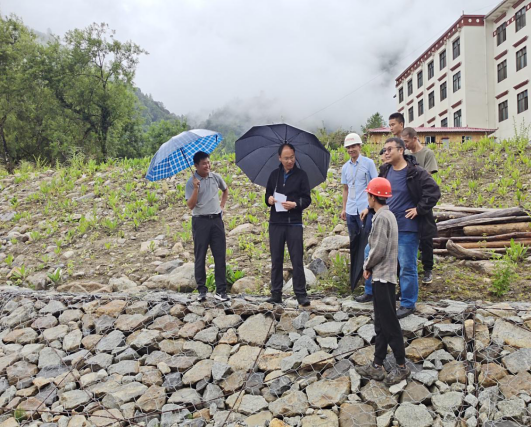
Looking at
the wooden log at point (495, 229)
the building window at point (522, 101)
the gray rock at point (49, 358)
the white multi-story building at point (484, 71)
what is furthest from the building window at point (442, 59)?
the gray rock at point (49, 358)

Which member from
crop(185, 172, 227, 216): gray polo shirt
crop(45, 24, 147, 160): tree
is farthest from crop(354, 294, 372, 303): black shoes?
crop(45, 24, 147, 160): tree

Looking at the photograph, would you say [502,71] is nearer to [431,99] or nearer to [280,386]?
[431,99]

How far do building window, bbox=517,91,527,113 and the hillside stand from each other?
16.6m

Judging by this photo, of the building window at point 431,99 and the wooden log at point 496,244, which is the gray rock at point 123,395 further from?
the building window at point 431,99

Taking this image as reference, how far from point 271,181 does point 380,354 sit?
2197mm

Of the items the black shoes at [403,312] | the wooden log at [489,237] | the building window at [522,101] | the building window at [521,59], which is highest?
the building window at [521,59]

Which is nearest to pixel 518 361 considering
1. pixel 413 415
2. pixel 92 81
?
pixel 413 415

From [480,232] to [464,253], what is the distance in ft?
2.07

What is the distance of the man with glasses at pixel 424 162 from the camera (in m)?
4.53

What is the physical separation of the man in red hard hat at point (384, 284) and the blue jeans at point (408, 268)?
71 cm

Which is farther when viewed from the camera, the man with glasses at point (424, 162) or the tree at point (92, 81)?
the tree at point (92, 81)

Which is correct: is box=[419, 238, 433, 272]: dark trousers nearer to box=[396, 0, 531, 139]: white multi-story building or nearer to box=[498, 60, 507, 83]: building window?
box=[396, 0, 531, 139]: white multi-story building

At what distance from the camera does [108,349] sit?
4.28 metres

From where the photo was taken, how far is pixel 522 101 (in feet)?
78.2
